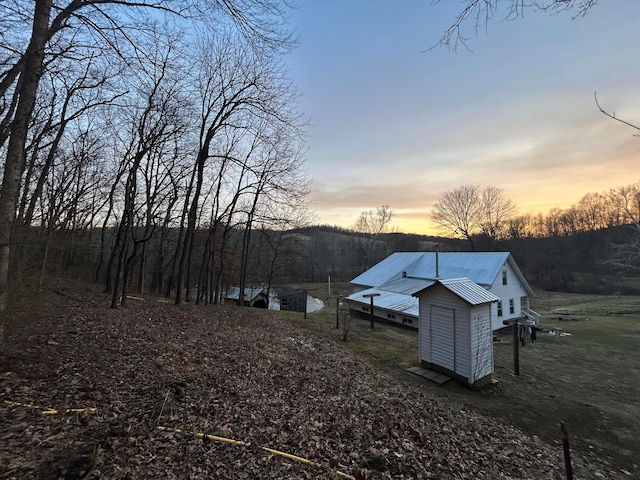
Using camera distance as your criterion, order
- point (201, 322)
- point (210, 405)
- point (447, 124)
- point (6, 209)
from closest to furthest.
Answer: point (6, 209) < point (210, 405) < point (201, 322) < point (447, 124)

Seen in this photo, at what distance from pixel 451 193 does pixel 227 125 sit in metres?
35.3

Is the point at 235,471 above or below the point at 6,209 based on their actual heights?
below

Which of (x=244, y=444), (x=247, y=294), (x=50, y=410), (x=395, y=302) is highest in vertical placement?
(x=50, y=410)

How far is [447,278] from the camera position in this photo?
20.3 m

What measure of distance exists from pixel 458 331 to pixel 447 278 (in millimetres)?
12508

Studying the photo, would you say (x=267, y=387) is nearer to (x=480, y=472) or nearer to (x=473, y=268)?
(x=480, y=472)

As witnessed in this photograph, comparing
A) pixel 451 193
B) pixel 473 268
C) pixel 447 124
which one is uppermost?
pixel 451 193

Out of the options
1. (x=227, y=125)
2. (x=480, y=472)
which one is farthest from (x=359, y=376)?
(x=227, y=125)

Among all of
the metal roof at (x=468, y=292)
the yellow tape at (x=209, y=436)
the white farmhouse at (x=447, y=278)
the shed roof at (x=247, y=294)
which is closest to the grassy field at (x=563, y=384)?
the white farmhouse at (x=447, y=278)

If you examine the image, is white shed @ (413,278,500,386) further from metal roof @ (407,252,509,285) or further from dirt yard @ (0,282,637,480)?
metal roof @ (407,252,509,285)

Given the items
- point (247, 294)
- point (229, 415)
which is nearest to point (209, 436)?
point (229, 415)

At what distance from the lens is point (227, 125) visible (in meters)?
14.5

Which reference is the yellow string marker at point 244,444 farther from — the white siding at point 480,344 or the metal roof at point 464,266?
the metal roof at point 464,266

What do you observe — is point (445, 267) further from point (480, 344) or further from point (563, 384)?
point (480, 344)
